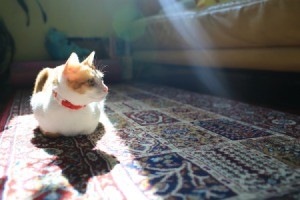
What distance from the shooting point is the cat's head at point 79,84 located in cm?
82

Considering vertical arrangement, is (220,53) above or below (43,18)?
below

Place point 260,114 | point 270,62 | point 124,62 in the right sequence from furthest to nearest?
point 124,62 < point 270,62 < point 260,114

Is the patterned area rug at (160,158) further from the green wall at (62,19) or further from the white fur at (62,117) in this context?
the green wall at (62,19)

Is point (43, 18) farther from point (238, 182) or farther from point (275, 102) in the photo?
point (238, 182)

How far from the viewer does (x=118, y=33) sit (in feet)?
9.59

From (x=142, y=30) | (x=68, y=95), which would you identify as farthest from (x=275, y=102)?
(x=142, y=30)

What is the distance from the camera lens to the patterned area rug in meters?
0.62

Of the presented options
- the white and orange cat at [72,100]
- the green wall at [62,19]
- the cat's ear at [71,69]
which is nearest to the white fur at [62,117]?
the white and orange cat at [72,100]

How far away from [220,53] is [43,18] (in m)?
1.78

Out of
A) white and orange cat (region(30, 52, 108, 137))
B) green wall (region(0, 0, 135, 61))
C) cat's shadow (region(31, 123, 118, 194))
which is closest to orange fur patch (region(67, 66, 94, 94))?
white and orange cat (region(30, 52, 108, 137))

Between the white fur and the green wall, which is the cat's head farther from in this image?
A: the green wall

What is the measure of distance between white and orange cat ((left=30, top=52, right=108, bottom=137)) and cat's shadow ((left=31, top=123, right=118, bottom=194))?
1.1 inches

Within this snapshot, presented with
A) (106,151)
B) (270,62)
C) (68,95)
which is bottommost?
(106,151)

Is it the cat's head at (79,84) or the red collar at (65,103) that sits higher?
the cat's head at (79,84)
